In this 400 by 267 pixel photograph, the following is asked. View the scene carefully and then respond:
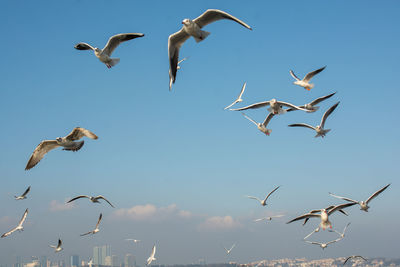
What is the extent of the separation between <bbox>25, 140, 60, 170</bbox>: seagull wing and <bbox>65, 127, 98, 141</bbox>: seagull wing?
2.05 meters

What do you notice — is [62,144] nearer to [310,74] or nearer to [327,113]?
[310,74]

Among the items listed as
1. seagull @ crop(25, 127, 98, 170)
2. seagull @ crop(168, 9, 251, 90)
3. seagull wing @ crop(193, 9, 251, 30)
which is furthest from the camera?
seagull @ crop(25, 127, 98, 170)

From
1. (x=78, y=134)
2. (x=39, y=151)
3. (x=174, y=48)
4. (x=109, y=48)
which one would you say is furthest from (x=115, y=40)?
(x=39, y=151)

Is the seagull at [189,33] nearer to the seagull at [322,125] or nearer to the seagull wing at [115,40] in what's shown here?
the seagull wing at [115,40]

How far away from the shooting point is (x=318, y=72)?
30.7m

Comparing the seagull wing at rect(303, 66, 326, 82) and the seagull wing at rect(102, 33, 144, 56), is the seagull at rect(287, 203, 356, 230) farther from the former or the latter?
the seagull wing at rect(102, 33, 144, 56)

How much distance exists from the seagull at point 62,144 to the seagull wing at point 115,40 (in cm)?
463

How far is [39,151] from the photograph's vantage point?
87.7 feet

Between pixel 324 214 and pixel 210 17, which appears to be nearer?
pixel 210 17

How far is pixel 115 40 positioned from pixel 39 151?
311 inches

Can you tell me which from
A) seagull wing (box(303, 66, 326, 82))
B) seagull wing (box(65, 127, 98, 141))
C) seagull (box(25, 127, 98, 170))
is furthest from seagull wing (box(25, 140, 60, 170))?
seagull wing (box(303, 66, 326, 82))

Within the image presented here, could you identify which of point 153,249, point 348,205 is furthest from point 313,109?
point 153,249

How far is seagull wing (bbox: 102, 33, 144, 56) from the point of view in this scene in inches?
930

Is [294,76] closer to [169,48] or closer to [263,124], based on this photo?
[263,124]
